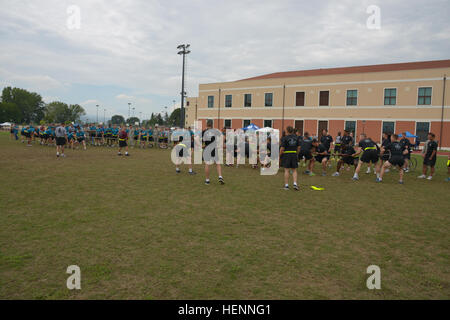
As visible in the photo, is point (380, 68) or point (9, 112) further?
point (9, 112)

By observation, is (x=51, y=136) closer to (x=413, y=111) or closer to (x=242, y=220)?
(x=242, y=220)

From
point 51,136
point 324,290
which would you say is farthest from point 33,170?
point 51,136

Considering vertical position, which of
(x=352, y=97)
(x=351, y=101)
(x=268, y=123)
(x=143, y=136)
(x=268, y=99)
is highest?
(x=268, y=99)

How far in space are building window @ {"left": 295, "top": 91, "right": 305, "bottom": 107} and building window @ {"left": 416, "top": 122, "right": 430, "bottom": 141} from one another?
14.1 meters

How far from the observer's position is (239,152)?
50.6ft

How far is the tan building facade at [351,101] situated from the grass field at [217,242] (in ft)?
97.8

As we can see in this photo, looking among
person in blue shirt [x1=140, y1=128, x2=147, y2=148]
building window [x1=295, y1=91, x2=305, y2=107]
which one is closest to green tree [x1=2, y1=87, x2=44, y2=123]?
person in blue shirt [x1=140, y1=128, x2=147, y2=148]

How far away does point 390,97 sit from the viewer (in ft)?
114

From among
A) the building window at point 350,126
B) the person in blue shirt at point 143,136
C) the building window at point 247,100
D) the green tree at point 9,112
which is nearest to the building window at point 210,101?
the building window at point 247,100

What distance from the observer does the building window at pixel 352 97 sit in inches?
1458

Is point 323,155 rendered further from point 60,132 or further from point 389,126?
point 389,126

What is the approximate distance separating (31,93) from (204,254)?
152 meters

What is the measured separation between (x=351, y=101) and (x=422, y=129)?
8.58 metres

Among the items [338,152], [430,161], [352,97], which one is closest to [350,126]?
[352,97]
